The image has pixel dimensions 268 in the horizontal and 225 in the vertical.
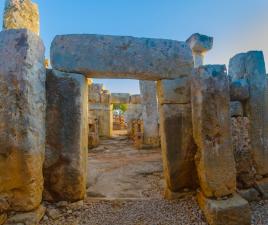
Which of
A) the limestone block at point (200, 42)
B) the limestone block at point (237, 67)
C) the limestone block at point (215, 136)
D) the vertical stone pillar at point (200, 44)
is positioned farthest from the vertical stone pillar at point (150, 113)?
the limestone block at point (215, 136)

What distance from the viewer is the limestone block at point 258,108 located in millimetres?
3166

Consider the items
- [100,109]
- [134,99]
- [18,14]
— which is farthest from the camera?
[134,99]

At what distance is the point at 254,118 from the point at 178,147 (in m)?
1.22

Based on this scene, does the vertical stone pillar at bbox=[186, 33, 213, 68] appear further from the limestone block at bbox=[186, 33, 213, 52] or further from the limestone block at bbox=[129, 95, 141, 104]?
the limestone block at bbox=[129, 95, 141, 104]

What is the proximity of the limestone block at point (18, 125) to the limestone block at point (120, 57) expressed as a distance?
0.54 metres

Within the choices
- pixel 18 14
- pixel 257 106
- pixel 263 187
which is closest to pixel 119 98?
pixel 18 14

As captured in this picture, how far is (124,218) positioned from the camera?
2627mm

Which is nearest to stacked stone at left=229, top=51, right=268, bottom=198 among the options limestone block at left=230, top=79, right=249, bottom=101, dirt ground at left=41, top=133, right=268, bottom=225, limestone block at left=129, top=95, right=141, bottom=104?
limestone block at left=230, top=79, right=249, bottom=101

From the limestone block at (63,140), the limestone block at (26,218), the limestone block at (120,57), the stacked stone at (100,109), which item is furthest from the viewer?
the stacked stone at (100,109)

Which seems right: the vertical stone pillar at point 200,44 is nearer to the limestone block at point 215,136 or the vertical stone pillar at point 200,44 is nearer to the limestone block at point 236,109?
the limestone block at point 236,109

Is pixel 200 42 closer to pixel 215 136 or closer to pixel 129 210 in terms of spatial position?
pixel 215 136

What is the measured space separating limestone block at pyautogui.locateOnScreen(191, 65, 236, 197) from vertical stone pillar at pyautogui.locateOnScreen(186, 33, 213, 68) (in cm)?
547

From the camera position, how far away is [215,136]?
258cm

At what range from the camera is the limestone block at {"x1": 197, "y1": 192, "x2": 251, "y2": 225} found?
93.1 inches
